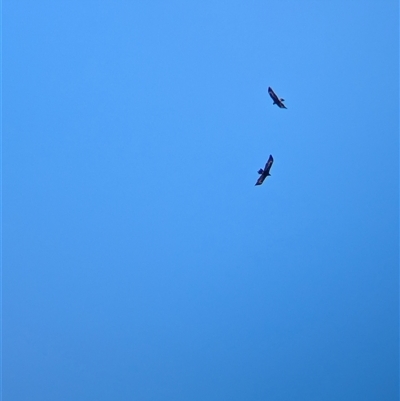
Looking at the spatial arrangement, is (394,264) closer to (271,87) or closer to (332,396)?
(332,396)

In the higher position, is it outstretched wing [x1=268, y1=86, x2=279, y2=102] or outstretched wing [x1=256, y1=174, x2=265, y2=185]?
outstretched wing [x1=268, y1=86, x2=279, y2=102]

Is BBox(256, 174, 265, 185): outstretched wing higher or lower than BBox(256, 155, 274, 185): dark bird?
lower

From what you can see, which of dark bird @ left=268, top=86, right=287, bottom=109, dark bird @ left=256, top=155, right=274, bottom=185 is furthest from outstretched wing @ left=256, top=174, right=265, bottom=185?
dark bird @ left=268, top=86, right=287, bottom=109

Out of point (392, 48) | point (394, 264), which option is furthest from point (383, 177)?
point (392, 48)

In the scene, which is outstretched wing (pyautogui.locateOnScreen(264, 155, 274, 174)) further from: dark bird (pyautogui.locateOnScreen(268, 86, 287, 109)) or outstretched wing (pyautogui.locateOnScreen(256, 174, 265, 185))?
dark bird (pyautogui.locateOnScreen(268, 86, 287, 109))

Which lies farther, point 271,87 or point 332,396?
point 332,396

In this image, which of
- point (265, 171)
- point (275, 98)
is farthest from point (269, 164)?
point (275, 98)

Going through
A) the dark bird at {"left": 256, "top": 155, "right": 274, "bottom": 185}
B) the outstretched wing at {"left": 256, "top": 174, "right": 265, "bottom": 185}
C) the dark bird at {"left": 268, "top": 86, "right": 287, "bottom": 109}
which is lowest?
the outstretched wing at {"left": 256, "top": 174, "right": 265, "bottom": 185}

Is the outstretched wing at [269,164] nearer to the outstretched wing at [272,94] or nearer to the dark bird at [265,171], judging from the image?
the dark bird at [265,171]

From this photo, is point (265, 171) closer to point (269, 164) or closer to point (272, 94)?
point (269, 164)

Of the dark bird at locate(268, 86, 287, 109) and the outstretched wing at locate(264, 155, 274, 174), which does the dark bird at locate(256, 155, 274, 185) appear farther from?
the dark bird at locate(268, 86, 287, 109)

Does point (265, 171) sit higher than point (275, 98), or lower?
lower
